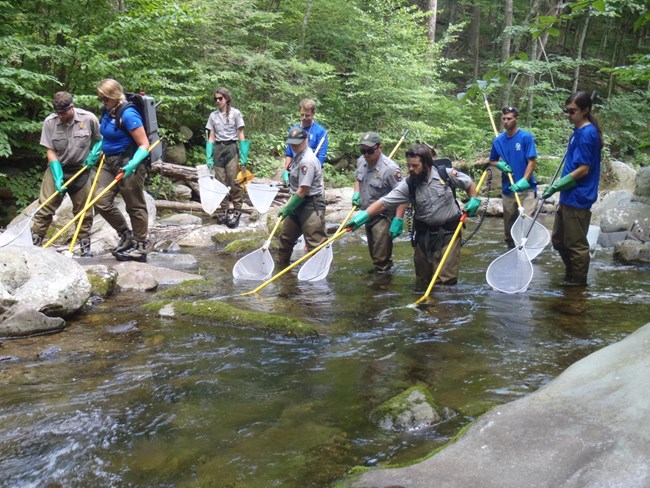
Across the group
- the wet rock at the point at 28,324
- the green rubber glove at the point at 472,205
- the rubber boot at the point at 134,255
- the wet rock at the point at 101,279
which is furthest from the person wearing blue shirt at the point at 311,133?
the wet rock at the point at 28,324

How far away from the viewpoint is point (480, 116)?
2314cm

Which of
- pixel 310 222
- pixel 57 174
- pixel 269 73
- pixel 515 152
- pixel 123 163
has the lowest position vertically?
pixel 310 222

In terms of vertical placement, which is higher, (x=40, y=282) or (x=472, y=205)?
(x=472, y=205)

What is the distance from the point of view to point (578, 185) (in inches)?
267

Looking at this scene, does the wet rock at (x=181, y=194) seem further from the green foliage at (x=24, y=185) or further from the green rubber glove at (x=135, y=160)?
the green rubber glove at (x=135, y=160)

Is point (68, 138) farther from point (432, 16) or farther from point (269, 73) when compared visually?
point (432, 16)

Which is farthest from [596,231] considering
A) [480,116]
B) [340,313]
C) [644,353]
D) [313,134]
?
[480,116]

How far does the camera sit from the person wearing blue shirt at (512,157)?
27.6 ft

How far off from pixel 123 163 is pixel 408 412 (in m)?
5.55

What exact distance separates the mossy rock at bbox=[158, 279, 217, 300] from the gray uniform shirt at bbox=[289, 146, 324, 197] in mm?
1734

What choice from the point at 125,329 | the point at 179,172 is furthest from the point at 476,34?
the point at 125,329

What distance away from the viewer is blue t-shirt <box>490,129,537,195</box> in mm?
8552

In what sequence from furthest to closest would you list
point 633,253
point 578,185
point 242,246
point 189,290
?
1. point 242,246
2. point 633,253
3. point 189,290
4. point 578,185

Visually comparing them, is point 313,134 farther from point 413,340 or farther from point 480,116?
point 480,116
